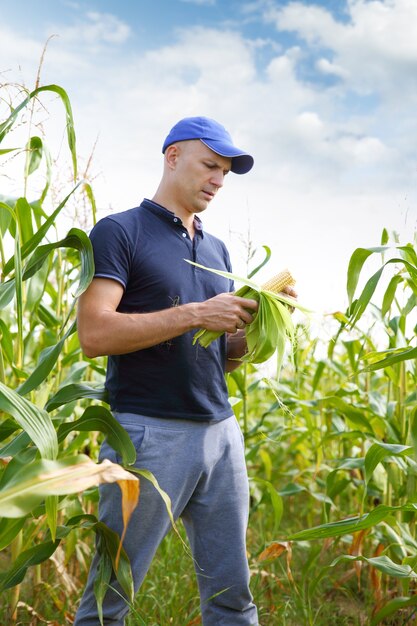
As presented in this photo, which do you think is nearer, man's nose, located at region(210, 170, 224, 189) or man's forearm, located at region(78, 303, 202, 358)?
man's forearm, located at region(78, 303, 202, 358)

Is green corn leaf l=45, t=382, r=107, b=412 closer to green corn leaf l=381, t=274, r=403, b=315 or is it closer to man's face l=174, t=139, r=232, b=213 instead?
man's face l=174, t=139, r=232, b=213

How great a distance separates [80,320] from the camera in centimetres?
235

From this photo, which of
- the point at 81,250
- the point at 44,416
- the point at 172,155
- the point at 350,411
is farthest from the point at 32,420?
the point at 350,411

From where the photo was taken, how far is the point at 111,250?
2395mm

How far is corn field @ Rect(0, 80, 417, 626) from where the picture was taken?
2066mm

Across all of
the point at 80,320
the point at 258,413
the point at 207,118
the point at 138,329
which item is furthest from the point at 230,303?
the point at 258,413

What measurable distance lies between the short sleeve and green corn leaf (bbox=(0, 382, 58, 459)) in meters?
0.62

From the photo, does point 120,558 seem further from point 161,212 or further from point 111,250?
point 161,212

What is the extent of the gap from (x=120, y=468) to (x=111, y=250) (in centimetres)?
105

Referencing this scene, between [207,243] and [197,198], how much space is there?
0.81 ft

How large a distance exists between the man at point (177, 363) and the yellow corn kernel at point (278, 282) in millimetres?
167

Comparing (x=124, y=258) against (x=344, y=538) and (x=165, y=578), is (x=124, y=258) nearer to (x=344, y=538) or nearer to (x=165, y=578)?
(x=165, y=578)

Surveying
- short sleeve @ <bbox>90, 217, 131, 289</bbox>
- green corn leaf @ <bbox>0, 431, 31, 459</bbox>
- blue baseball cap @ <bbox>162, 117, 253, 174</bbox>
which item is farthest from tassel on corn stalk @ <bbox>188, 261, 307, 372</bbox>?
green corn leaf @ <bbox>0, 431, 31, 459</bbox>

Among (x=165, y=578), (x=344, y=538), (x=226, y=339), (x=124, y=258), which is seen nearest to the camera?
(x=124, y=258)
